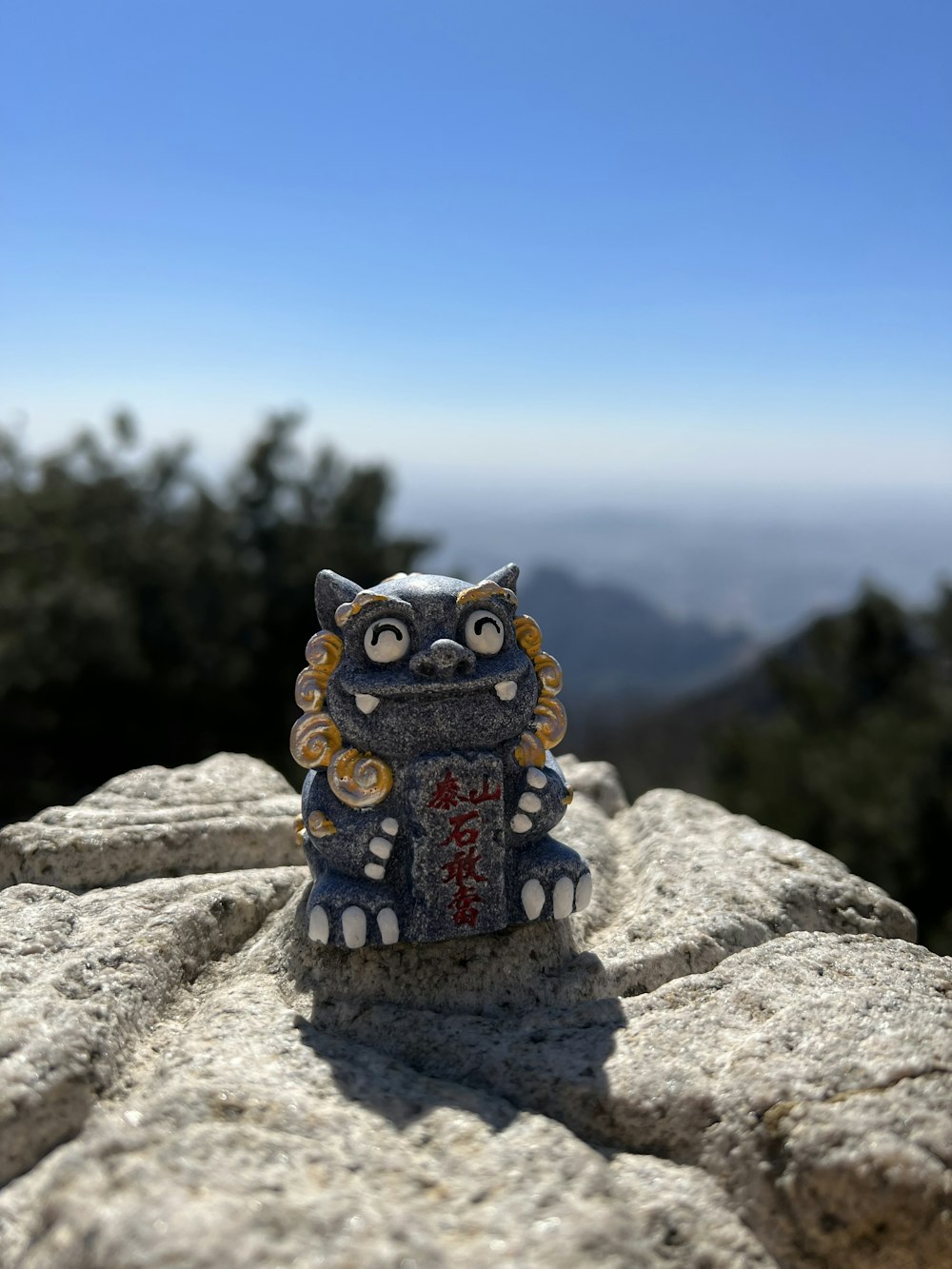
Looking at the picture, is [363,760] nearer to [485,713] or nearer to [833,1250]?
[485,713]

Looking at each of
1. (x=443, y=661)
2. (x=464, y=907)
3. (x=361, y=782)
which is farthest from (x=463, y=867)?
(x=443, y=661)

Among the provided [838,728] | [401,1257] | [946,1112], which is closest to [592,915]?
[946,1112]

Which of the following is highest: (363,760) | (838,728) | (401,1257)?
(363,760)

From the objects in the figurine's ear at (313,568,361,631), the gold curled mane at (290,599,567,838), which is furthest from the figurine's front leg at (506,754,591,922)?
the figurine's ear at (313,568,361,631)

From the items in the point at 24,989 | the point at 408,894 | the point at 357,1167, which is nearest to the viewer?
the point at 357,1167

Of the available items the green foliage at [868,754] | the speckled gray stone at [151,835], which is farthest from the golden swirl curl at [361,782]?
the green foliage at [868,754]

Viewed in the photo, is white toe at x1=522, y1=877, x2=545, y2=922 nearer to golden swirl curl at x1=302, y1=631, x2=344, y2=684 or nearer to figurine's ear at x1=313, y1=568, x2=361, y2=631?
golden swirl curl at x1=302, y1=631, x2=344, y2=684

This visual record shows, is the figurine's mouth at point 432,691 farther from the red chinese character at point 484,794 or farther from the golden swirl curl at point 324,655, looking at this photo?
the red chinese character at point 484,794
